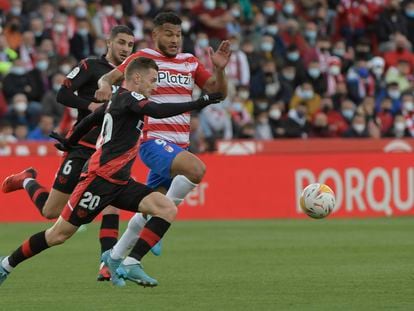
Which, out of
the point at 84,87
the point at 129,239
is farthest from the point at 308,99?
the point at 129,239

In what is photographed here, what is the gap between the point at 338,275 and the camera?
10.8 meters

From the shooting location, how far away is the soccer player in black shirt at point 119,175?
31.3 ft

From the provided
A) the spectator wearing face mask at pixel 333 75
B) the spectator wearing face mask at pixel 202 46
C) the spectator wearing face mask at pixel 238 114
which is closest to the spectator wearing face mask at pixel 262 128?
the spectator wearing face mask at pixel 238 114

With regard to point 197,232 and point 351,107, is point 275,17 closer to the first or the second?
point 351,107

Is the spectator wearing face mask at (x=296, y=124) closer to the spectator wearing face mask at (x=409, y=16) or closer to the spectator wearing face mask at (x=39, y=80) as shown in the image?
the spectator wearing face mask at (x=39, y=80)

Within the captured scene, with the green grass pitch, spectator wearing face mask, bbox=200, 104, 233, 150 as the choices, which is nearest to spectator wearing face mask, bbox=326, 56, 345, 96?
spectator wearing face mask, bbox=200, 104, 233, 150

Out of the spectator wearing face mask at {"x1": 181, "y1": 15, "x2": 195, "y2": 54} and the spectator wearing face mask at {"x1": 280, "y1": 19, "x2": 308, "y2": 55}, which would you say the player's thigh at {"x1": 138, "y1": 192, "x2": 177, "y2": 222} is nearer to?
the spectator wearing face mask at {"x1": 181, "y1": 15, "x2": 195, "y2": 54}

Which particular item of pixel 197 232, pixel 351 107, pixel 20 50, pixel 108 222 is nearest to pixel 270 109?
pixel 351 107

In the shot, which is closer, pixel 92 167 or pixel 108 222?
pixel 92 167

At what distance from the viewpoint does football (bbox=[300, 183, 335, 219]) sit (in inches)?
464

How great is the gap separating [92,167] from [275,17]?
1753cm

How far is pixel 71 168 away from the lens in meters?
11.3

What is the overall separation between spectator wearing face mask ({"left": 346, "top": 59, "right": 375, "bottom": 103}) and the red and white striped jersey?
Answer: 14446mm

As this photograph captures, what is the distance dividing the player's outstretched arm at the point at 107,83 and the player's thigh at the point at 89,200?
0.89 metres
